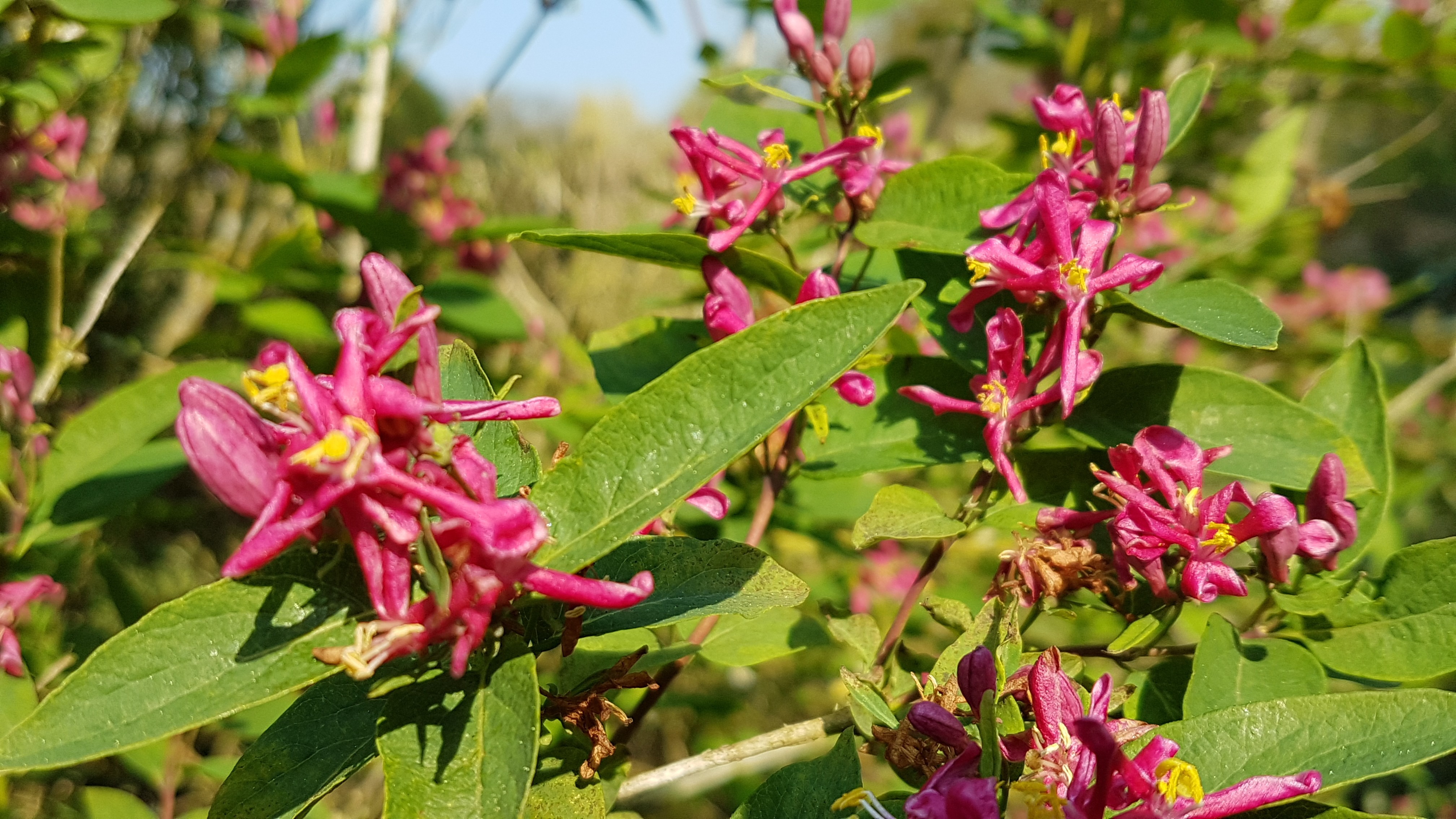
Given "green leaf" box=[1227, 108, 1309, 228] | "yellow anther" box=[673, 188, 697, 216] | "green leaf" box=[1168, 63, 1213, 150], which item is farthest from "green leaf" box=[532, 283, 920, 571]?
"green leaf" box=[1227, 108, 1309, 228]

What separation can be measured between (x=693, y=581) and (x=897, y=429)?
0.47 m

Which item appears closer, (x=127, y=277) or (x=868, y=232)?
(x=868, y=232)

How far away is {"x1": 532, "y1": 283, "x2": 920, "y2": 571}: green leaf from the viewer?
2.52 feet

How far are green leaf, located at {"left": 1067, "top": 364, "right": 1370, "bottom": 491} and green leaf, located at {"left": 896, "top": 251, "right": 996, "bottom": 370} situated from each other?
5.7 inches

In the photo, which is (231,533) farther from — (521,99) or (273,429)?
(521,99)

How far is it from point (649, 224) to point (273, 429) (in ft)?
3.49

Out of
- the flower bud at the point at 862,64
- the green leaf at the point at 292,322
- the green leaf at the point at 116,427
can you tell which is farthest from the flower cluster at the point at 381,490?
the green leaf at the point at 292,322

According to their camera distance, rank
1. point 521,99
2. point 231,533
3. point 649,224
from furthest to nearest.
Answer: point 521,99 < point 231,533 < point 649,224

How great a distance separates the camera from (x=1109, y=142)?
1.10 m

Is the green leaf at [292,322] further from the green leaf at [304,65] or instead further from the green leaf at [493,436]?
the green leaf at [493,436]

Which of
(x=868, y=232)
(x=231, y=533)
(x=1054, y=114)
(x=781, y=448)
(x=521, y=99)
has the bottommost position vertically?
(x=231, y=533)

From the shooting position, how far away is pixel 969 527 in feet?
3.51

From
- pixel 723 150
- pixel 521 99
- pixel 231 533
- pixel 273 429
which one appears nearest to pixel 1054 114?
pixel 723 150

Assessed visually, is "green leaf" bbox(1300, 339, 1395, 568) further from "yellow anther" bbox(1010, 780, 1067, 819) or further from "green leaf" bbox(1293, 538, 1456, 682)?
"yellow anther" bbox(1010, 780, 1067, 819)
